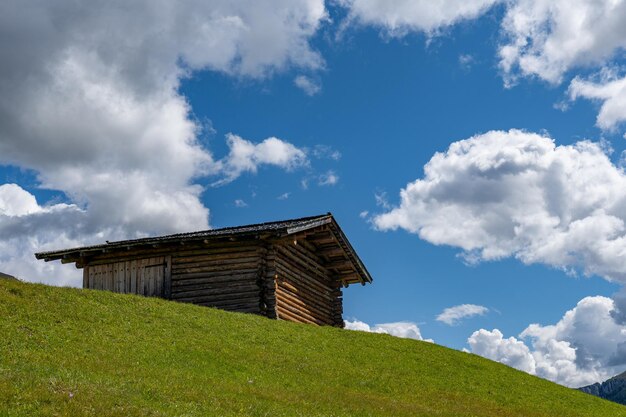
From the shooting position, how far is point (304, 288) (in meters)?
38.4

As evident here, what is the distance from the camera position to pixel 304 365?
2381cm

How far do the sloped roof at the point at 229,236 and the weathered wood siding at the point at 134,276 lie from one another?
3.21 ft

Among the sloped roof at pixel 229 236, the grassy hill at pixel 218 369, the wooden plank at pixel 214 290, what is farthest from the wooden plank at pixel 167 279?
the grassy hill at pixel 218 369

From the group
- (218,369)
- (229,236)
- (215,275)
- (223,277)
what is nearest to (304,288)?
(223,277)

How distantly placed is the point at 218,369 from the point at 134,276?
1681 centimetres

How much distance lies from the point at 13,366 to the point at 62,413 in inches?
149

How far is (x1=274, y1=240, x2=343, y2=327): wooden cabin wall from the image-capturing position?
34750 millimetres

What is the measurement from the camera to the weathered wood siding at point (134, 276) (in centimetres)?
3528

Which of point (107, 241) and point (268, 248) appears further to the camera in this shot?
point (107, 241)

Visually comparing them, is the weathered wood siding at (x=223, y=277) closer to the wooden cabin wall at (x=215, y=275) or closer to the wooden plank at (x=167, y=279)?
the wooden cabin wall at (x=215, y=275)

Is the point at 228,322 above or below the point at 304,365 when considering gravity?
above

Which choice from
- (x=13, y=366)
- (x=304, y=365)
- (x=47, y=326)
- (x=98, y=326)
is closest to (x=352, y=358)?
(x=304, y=365)

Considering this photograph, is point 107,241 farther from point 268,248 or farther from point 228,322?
point 228,322

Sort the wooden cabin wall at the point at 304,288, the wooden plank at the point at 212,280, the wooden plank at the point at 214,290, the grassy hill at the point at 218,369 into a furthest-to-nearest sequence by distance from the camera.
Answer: the wooden cabin wall at the point at 304,288, the wooden plank at the point at 212,280, the wooden plank at the point at 214,290, the grassy hill at the point at 218,369
